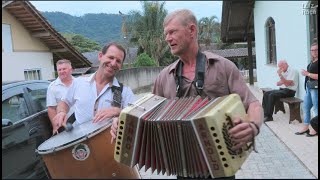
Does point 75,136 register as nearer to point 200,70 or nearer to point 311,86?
point 200,70

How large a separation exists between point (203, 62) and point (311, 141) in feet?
16.4

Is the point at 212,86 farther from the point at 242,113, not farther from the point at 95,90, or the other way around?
the point at 95,90

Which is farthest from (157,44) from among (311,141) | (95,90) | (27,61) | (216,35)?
(95,90)

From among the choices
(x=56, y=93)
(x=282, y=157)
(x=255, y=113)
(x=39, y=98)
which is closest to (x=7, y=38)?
(x=39, y=98)

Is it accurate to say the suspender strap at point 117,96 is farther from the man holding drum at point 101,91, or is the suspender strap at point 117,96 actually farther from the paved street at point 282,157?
the paved street at point 282,157

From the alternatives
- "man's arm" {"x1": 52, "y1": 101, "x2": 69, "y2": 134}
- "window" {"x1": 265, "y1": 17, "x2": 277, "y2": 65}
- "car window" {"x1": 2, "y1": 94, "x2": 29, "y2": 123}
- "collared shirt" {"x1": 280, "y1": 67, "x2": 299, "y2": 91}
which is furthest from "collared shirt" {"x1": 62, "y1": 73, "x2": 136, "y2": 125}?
"window" {"x1": 265, "y1": 17, "x2": 277, "y2": 65}

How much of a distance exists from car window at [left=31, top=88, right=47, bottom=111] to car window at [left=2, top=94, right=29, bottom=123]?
25cm

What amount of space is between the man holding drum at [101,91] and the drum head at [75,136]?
12cm

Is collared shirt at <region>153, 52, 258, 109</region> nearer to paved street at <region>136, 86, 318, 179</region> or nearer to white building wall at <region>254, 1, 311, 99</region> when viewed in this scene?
paved street at <region>136, 86, 318, 179</region>

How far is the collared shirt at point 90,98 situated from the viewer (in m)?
3.35

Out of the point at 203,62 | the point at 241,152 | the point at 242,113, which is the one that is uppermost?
the point at 203,62

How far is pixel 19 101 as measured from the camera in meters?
5.14

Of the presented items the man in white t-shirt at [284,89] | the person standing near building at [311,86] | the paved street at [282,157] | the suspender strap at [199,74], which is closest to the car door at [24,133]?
the paved street at [282,157]

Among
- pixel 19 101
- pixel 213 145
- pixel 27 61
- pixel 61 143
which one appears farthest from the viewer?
pixel 27 61
